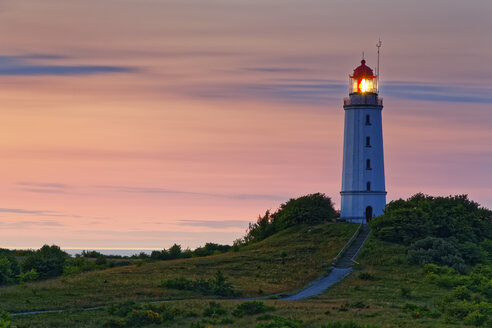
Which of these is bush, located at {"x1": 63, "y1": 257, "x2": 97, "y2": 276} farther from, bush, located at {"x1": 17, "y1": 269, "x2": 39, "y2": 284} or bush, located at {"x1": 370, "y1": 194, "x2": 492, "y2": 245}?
bush, located at {"x1": 370, "y1": 194, "x2": 492, "y2": 245}

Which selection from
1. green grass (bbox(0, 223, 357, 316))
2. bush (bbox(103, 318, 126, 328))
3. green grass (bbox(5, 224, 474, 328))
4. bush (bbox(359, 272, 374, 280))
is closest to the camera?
bush (bbox(103, 318, 126, 328))

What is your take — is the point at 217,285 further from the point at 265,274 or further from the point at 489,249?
the point at 489,249

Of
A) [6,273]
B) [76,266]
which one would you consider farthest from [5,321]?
[76,266]

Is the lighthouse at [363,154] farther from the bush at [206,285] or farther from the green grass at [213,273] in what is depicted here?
the bush at [206,285]

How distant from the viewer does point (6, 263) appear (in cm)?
5925

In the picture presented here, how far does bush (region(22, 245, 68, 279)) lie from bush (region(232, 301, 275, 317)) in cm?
2618

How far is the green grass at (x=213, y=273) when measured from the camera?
48.0m

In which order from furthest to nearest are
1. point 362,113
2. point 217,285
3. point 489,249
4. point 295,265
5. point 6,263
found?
1. point 362,113
2. point 489,249
3. point 295,265
4. point 6,263
5. point 217,285

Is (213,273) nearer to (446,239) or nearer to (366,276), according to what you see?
(366,276)

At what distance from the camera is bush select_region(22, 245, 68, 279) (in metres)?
63.8

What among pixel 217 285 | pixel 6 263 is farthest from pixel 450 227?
pixel 6 263

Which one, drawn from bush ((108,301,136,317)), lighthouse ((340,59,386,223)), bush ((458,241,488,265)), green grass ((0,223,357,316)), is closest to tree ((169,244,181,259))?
green grass ((0,223,357,316))

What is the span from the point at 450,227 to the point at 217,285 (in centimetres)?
3010

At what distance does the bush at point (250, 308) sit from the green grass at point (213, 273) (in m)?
8.56
